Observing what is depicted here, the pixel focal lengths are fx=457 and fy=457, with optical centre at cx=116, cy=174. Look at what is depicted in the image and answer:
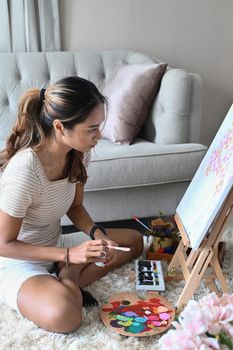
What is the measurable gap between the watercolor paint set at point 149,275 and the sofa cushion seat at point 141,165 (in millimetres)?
394

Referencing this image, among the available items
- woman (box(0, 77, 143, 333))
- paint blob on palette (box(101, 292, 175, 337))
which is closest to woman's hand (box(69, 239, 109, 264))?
woman (box(0, 77, 143, 333))

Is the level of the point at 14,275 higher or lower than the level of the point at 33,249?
lower

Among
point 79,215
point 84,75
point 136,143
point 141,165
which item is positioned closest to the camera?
point 79,215

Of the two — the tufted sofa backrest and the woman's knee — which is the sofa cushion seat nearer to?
the tufted sofa backrest

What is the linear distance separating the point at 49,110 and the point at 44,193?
0.90 feet

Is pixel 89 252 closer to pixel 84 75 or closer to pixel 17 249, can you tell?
pixel 17 249

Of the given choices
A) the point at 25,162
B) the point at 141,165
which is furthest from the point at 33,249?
the point at 141,165

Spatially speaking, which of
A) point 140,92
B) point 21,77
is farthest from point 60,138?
point 21,77

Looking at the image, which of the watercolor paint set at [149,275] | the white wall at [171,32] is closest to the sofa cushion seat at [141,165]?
the watercolor paint set at [149,275]

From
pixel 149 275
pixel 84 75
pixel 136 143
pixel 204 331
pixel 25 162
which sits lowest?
pixel 149 275

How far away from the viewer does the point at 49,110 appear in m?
1.40

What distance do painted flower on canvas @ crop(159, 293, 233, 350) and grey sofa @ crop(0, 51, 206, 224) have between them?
1.32 meters

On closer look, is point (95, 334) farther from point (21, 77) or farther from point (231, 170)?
point (21, 77)

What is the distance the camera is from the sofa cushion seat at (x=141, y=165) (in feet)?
6.59
